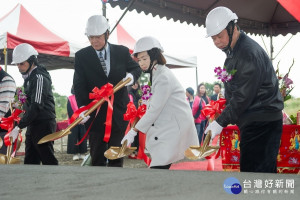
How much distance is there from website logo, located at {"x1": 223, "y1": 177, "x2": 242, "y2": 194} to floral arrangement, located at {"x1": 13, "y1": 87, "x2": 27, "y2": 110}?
2.37 metres

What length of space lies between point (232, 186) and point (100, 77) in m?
1.84

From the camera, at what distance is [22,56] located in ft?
10.2

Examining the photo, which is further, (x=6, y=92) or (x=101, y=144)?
(x=6, y=92)

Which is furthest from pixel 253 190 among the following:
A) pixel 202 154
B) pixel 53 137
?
pixel 53 137

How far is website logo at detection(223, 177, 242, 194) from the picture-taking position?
43.7 inches

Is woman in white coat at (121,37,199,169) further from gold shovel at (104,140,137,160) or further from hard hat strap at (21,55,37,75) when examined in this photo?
hard hat strap at (21,55,37,75)

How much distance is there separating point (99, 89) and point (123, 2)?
5.02 feet

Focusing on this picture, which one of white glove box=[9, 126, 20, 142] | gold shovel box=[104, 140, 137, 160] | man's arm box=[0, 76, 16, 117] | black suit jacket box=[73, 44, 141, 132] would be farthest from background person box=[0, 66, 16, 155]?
gold shovel box=[104, 140, 137, 160]

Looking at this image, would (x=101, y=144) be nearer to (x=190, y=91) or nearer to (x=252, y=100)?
(x=252, y=100)

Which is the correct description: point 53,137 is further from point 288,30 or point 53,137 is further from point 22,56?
point 288,30

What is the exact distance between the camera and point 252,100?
1.84 meters

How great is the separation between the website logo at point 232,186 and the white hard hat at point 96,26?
5.97 ft

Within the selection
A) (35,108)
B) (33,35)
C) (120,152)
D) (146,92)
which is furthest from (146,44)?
(33,35)

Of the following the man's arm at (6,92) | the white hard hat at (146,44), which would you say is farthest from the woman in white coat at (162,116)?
the man's arm at (6,92)
